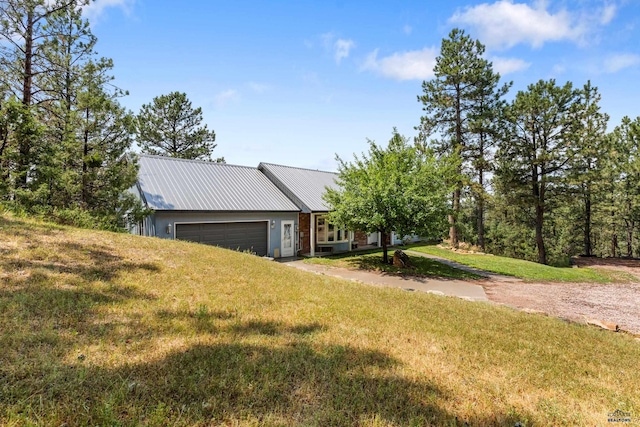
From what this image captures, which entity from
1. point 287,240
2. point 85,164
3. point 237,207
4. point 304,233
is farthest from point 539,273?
point 85,164

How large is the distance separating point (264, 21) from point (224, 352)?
34.5 ft

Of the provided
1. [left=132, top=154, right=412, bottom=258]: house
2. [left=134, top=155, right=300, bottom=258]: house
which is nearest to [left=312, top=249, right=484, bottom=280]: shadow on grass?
[left=132, top=154, right=412, bottom=258]: house

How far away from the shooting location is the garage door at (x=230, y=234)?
13719mm

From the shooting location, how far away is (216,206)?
14.3 meters

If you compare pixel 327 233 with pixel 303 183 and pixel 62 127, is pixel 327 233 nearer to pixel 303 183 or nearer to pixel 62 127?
pixel 303 183

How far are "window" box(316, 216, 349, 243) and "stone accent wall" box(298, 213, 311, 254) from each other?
0.87 meters

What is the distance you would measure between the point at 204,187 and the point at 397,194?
949 centimetres

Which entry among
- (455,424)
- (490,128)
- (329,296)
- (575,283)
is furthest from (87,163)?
(490,128)

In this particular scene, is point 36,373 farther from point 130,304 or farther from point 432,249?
point 432,249

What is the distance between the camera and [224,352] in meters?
3.42

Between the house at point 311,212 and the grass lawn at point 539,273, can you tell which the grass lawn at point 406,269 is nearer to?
the house at point 311,212

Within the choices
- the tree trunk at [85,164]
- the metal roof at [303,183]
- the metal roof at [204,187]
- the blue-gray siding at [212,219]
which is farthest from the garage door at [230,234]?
the tree trunk at [85,164]

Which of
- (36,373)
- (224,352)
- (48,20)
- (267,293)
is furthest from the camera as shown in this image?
(48,20)

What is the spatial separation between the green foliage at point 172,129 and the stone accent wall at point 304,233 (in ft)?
57.3
